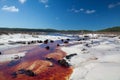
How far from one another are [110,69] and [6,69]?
39.0ft

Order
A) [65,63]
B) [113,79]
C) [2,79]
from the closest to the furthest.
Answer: [113,79] < [2,79] < [65,63]

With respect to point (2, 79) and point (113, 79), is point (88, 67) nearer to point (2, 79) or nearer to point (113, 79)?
point (113, 79)

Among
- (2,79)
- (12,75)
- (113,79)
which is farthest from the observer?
(12,75)

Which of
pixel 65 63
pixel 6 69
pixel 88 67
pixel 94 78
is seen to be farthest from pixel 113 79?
pixel 6 69

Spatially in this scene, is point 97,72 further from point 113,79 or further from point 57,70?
point 57,70

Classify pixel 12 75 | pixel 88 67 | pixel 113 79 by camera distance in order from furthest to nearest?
pixel 88 67 < pixel 12 75 < pixel 113 79

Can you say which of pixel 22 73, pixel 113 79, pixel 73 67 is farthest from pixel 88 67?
pixel 22 73

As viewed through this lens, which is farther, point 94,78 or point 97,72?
point 97,72

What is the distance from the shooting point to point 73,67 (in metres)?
24.0

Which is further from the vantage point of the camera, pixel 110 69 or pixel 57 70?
pixel 57 70

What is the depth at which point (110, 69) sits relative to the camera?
2080 centimetres

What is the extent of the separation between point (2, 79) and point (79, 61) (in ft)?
36.7

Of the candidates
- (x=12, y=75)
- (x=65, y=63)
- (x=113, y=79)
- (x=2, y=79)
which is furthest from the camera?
(x=65, y=63)

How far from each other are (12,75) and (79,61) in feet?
32.0
